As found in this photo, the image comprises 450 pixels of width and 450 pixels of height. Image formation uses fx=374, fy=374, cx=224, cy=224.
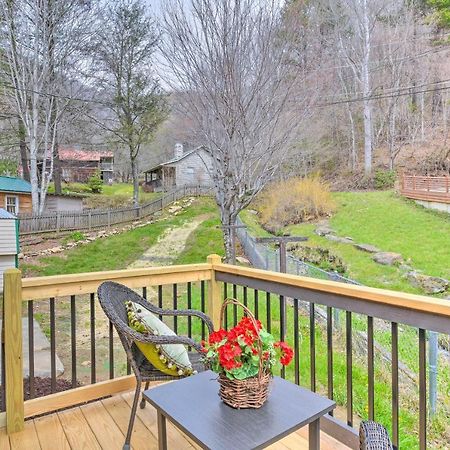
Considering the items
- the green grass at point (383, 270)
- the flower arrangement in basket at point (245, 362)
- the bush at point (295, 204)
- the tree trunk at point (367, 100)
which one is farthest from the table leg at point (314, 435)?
the tree trunk at point (367, 100)

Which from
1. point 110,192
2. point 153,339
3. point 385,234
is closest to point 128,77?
point 110,192

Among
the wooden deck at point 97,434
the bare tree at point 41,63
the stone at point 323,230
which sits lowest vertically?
the wooden deck at point 97,434

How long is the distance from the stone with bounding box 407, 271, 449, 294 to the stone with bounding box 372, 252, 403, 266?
0.75 metres

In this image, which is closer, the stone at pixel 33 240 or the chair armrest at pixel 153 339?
the chair armrest at pixel 153 339

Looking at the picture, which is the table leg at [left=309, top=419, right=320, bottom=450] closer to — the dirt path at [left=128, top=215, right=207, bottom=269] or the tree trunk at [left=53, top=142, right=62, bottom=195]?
the dirt path at [left=128, top=215, right=207, bottom=269]

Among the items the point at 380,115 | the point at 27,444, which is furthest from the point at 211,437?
the point at 380,115

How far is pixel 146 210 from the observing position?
14.7 meters

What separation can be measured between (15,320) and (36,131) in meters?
12.0

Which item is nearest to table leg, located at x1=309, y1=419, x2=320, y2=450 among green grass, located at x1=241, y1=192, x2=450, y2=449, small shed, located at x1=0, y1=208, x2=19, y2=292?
green grass, located at x1=241, y1=192, x2=450, y2=449

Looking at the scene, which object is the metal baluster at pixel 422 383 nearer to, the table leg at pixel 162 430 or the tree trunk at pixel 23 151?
the table leg at pixel 162 430

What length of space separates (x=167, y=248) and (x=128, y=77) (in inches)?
310

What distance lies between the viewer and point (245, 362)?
4.13ft

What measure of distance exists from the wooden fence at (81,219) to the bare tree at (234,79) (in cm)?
702

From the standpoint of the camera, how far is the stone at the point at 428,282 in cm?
672
